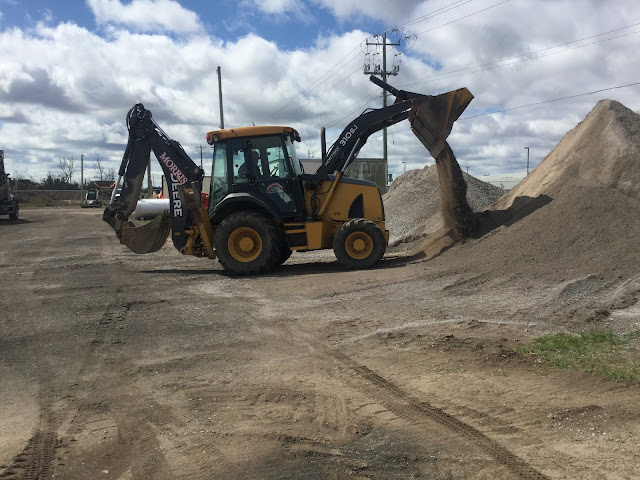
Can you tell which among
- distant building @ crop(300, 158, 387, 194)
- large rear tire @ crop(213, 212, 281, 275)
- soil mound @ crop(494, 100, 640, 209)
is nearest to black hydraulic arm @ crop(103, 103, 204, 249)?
large rear tire @ crop(213, 212, 281, 275)

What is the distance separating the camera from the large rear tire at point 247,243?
485 inches

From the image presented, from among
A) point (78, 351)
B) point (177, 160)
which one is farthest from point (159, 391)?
point (177, 160)

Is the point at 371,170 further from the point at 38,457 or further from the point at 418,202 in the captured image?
the point at 38,457

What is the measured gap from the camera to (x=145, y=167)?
1356 centimetres

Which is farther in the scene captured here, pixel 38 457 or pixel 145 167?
pixel 145 167

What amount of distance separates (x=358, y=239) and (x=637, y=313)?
20.1 feet

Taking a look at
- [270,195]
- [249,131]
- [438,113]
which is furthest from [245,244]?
[438,113]

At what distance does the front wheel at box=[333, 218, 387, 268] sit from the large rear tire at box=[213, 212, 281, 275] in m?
1.35

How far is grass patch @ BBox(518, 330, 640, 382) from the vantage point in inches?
212

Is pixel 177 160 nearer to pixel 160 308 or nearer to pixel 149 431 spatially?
pixel 160 308

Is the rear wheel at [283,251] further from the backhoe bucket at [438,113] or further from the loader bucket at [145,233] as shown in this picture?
the backhoe bucket at [438,113]

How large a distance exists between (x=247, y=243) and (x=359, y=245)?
7.74ft

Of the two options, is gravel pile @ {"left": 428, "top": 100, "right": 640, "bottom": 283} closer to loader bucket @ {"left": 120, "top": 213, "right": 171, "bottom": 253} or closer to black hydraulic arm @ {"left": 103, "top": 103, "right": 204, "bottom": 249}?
black hydraulic arm @ {"left": 103, "top": 103, "right": 204, "bottom": 249}

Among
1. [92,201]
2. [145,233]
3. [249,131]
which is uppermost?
[249,131]
